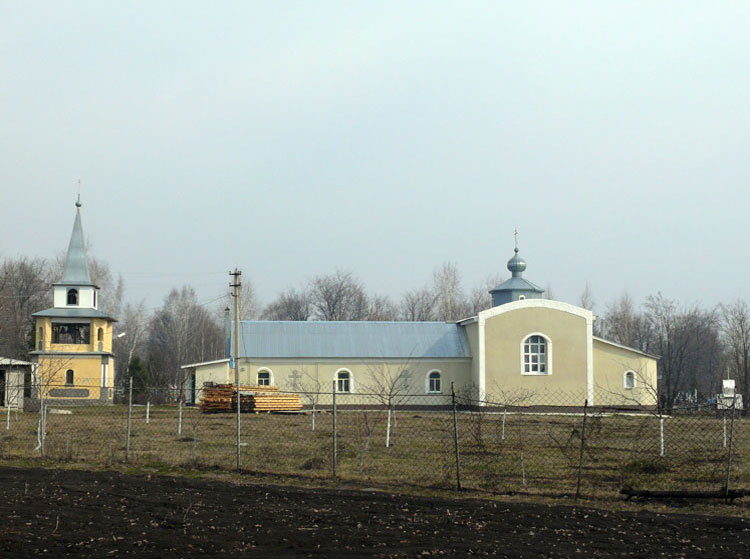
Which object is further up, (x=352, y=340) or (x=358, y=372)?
(x=352, y=340)

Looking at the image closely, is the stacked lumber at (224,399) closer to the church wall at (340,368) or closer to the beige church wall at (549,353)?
the church wall at (340,368)

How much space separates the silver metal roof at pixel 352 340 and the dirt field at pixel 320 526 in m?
30.1

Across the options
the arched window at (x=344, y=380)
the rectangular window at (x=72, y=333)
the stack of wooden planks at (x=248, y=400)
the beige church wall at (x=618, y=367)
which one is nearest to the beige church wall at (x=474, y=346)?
the beige church wall at (x=618, y=367)

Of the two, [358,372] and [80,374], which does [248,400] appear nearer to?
[358,372]

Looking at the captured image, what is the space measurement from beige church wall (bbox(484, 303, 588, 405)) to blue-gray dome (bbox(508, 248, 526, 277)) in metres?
7.67

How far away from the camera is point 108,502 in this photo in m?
11.5

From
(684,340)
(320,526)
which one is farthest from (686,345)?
(320,526)

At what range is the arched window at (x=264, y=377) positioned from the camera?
140 ft

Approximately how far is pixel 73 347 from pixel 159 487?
3490 cm

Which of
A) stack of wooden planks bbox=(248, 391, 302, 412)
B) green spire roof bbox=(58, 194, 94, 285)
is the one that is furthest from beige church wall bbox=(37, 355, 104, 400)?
stack of wooden planks bbox=(248, 391, 302, 412)

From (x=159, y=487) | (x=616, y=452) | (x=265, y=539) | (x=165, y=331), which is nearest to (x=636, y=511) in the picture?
(x=265, y=539)

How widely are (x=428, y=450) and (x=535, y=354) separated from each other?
23.4 metres

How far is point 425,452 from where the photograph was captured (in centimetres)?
1911

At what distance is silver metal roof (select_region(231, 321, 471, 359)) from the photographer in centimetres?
4312
